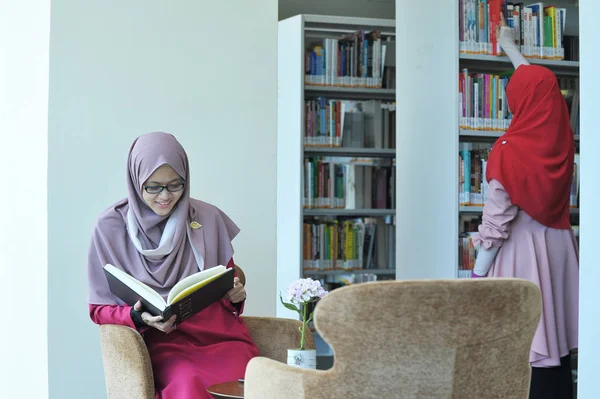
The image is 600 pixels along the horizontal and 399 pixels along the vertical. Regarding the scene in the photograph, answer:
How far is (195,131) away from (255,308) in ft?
2.68

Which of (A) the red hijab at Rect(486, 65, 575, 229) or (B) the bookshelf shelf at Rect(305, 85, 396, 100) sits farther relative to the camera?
(B) the bookshelf shelf at Rect(305, 85, 396, 100)

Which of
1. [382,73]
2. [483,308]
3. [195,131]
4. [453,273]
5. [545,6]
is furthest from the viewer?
[382,73]

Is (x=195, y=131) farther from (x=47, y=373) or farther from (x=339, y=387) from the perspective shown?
(x=339, y=387)

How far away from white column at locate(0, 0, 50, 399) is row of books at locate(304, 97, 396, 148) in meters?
2.40

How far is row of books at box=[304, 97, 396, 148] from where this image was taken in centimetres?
555

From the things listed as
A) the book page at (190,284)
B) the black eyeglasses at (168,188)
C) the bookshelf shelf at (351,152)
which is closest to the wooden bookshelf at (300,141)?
the bookshelf shelf at (351,152)

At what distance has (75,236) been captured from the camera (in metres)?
3.34

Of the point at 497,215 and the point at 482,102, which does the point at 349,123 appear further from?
the point at 497,215

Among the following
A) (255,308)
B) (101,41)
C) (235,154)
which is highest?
(101,41)

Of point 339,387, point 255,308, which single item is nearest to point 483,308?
point 339,387

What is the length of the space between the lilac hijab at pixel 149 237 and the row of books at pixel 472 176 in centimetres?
191

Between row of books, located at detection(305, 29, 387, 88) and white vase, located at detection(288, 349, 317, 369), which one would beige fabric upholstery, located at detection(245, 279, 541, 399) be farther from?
row of books, located at detection(305, 29, 387, 88)

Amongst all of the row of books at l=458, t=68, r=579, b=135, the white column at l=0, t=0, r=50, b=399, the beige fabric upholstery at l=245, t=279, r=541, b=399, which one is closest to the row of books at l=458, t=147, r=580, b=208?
the row of books at l=458, t=68, r=579, b=135

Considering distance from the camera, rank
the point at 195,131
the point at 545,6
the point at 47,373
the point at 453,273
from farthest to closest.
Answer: the point at 545,6, the point at 453,273, the point at 195,131, the point at 47,373
